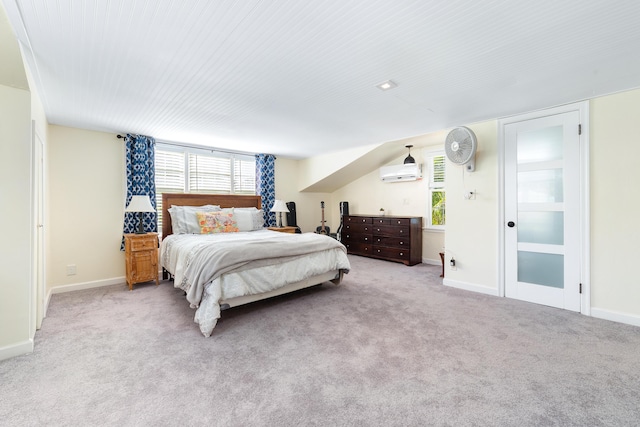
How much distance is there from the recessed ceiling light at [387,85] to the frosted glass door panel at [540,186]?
6.57ft

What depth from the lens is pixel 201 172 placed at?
194 inches

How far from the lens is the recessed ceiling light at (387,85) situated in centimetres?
244

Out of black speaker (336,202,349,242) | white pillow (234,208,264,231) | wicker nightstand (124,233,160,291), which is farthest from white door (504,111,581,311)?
wicker nightstand (124,233,160,291)

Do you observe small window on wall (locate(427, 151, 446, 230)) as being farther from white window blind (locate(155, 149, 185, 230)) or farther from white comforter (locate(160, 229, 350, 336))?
white window blind (locate(155, 149, 185, 230))

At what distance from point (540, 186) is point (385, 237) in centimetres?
275

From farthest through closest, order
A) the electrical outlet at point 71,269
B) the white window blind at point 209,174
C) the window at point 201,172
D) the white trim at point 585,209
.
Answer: the white window blind at point 209,174, the window at point 201,172, the electrical outlet at point 71,269, the white trim at point 585,209

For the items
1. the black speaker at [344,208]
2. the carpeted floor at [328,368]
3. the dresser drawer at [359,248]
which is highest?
the black speaker at [344,208]

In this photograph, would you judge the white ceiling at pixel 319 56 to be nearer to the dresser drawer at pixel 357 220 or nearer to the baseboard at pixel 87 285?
the baseboard at pixel 87 285

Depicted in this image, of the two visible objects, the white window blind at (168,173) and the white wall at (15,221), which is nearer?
the white wall at (15,221)

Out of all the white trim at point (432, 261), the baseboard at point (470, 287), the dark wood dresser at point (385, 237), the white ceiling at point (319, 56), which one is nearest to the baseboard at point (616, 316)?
the baseboard at point (470, 287)

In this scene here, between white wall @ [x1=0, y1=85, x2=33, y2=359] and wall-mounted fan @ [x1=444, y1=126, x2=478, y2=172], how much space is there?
13.6 ft

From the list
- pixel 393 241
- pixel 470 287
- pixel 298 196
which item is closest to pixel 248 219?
pixel 298 196

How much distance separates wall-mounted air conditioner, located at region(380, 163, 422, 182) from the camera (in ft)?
17.3

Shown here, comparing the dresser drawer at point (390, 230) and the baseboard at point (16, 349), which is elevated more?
the dresser drawer at point (390, 230)
